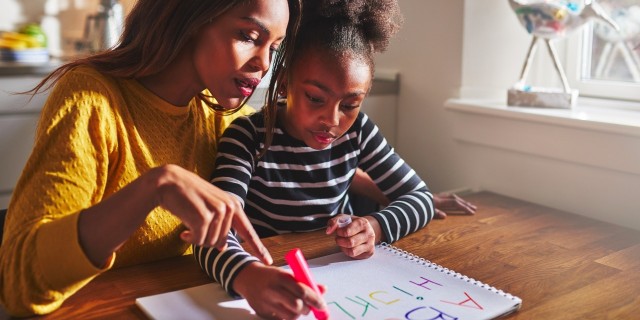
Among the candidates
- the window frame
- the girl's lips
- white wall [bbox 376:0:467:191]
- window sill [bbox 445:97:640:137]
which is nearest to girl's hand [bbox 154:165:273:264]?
the girl's lips

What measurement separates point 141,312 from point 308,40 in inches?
20.0

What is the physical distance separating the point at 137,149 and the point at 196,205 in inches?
12.6

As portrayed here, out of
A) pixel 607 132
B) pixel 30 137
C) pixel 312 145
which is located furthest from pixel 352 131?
pixel 30 137

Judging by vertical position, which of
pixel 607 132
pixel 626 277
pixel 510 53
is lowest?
pixel 626 277

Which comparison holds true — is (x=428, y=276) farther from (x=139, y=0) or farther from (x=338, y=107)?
(x=139, y=0)

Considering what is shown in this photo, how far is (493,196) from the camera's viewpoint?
149 centimetres

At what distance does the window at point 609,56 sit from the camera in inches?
62.9

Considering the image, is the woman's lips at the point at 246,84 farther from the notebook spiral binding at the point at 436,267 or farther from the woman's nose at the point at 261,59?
the notebook spiral binding at the point at 436,267

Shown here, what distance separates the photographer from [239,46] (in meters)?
0.97

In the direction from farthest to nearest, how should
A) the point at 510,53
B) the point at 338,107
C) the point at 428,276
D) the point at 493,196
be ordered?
the point at 510,53 → the point at 493,196 → the point at 338,107 → the point at 428,276

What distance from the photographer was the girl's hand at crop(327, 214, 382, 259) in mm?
1026

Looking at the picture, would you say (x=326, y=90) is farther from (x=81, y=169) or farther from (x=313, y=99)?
(x=81, y=169)

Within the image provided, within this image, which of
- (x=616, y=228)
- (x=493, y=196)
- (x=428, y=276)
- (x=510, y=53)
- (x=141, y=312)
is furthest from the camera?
(x=510, y=53)

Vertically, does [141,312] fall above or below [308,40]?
below
